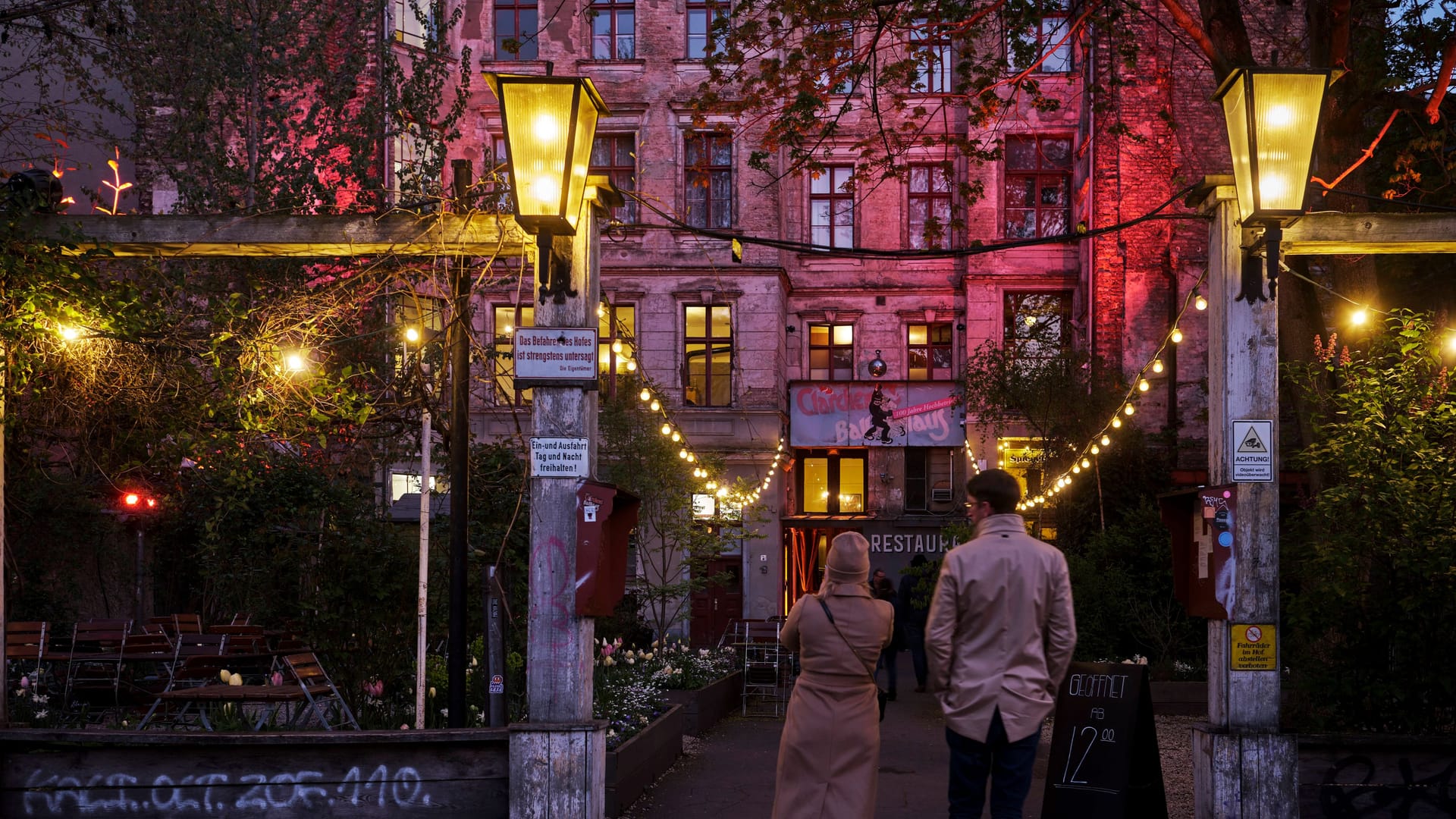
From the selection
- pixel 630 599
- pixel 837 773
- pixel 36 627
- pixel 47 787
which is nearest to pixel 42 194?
pixel 47 787

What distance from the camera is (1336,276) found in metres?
13.5

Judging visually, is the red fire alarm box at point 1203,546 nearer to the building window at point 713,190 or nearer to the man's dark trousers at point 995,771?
the man's dark trousers at point 995,771

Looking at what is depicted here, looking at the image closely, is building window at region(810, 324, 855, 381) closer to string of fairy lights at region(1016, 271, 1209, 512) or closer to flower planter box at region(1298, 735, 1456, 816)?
string of fairy lights at region(1016, 271, 1209, 512)

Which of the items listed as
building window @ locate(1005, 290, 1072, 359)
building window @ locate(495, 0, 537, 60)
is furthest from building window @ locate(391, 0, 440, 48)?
building window @ locate(1005, 290, 1072, 359)

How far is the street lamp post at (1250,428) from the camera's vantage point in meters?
7.04

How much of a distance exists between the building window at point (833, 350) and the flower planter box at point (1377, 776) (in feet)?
79.4

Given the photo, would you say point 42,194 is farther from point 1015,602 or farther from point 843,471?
point 843,471

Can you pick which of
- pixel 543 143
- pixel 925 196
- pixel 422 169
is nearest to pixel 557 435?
pixel 543 143

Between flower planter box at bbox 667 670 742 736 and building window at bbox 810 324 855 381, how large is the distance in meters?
16.2

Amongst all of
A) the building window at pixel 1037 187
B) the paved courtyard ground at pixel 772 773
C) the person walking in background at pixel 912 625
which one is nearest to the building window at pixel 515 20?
the building window at pixel 1037 187

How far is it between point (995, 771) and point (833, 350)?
26002 mm

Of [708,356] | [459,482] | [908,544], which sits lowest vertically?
[908,544]

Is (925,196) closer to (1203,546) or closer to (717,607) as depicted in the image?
(717,607)

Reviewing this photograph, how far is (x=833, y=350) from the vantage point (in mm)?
31500
